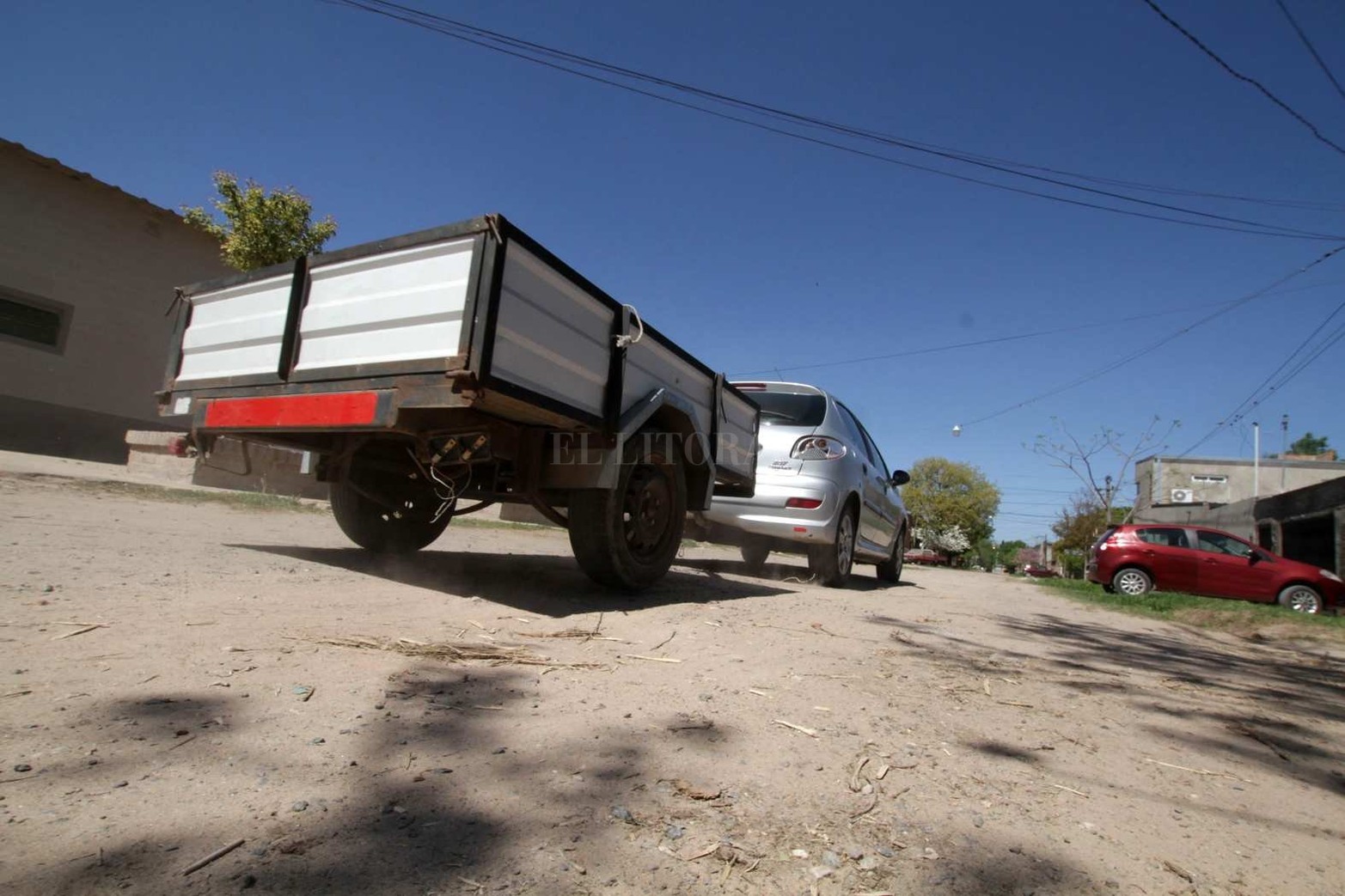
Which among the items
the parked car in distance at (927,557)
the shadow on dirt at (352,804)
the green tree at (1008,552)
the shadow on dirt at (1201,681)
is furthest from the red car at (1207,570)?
the green tree at (1008,552)

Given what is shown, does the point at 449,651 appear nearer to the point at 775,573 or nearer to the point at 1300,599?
the point at 775,573

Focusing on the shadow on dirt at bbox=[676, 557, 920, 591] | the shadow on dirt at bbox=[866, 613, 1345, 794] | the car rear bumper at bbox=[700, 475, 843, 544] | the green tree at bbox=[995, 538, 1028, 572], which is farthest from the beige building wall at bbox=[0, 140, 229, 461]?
the green tree at bbox=[995, 538, 1028, 572]

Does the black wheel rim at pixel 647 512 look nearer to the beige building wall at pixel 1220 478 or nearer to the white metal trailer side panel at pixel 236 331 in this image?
the white metal trailer side panel at pixel 236 331

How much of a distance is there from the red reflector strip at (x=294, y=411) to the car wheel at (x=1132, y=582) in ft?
43.0

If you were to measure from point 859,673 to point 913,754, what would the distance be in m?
0.86

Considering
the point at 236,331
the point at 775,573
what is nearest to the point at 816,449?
the point at 775,573

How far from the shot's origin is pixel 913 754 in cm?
204

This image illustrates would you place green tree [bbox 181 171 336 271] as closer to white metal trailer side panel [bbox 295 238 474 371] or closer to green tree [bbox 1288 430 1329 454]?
white metal trailer side panel [bbox 295 238 474 371]

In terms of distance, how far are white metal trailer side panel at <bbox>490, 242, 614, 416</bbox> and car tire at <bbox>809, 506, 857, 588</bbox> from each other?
318 centimetres

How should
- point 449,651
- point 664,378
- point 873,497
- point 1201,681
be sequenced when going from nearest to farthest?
point 449,651 → point 1201,681 → point 664,378 → point 873,497

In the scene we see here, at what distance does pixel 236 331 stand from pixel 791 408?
14.5 ft

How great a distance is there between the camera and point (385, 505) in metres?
4.67

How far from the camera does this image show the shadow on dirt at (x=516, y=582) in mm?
3947

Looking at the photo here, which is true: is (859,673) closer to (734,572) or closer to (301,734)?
(301,734)
